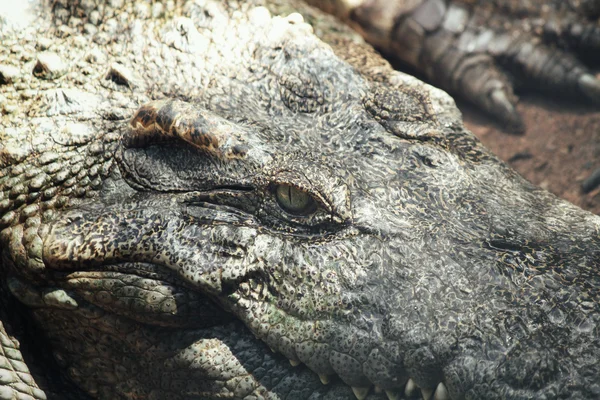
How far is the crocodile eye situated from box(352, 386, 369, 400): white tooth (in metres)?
0.71

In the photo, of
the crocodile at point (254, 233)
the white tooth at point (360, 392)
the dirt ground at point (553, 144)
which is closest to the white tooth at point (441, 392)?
the crocodile at point (254, 233)

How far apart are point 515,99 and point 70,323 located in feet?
11.6

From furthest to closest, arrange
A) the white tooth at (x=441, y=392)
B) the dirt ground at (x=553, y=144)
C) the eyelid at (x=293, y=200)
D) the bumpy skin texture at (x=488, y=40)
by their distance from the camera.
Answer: the bumpy skin texture at (x=488, y=40)
the dirt ground at (x=553, y=144)
the eyelid at (x=293, y=200)
the white tooth at (x=441, y=392)

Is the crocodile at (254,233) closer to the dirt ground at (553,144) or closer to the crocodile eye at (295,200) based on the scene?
the crocodile eye at (295,200)

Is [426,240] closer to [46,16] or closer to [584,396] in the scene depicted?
[584,396]

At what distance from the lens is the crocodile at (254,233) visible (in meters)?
2.23

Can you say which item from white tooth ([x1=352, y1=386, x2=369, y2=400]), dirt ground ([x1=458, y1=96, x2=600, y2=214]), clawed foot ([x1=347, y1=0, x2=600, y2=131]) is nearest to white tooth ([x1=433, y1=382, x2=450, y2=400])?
white tooth ([x1=352, y1=386, x2=369, y2=400])

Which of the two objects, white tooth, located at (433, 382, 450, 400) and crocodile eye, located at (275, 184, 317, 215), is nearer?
white tooth, located at (433, 382, 450, 400)

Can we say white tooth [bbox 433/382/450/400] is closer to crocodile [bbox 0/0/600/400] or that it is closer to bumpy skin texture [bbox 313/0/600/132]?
crocodile [bbox 0/0/600/400]

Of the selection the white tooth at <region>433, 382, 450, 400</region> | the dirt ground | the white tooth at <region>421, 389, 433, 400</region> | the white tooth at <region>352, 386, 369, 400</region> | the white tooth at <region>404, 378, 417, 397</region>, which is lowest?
the white tooth at <region>352, 386, 369, 400</region>

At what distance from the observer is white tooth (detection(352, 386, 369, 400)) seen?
232 centimetres

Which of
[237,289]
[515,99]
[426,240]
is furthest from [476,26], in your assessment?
[237,289]

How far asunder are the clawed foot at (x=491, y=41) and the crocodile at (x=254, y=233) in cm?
176

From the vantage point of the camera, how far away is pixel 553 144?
4324 millimetres
